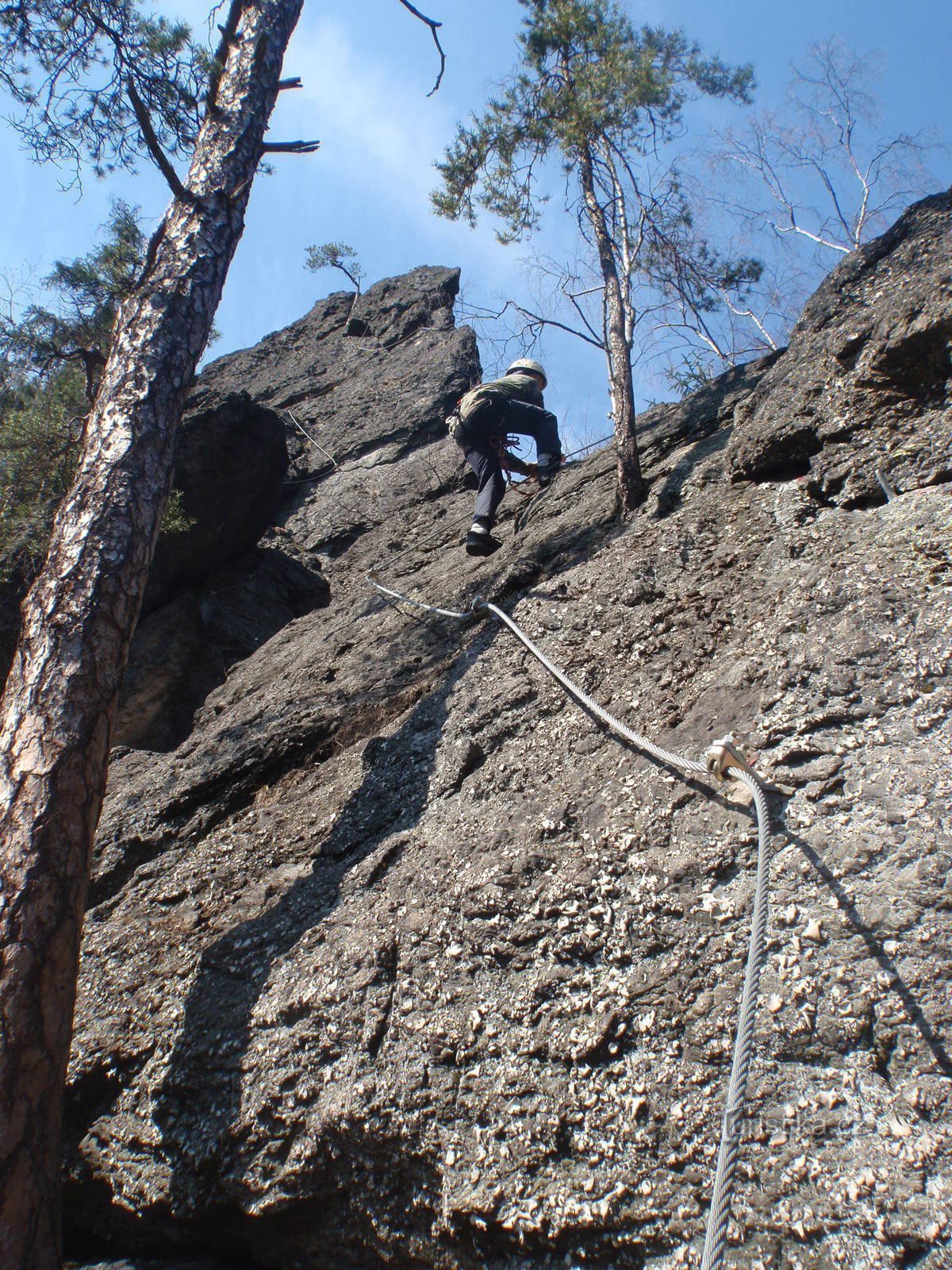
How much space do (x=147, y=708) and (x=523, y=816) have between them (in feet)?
13.3

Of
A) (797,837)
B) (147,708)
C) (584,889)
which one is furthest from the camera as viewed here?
(147,708)

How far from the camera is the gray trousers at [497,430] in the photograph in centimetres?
635

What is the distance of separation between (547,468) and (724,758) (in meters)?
4.31

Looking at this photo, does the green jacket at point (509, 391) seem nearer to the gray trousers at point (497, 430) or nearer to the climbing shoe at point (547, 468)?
the gray trousers at point (497, 430)

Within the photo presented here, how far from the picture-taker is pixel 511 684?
12.9ft

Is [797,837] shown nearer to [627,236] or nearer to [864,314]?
[864,314]

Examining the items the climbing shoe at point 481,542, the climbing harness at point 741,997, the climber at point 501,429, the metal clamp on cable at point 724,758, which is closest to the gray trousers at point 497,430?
the climber at point 501,429

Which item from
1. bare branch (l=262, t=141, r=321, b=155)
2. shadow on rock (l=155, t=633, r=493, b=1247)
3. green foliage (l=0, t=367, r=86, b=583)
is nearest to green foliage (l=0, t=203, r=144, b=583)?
green foliage (l=0, t=367, r=86, b=583)

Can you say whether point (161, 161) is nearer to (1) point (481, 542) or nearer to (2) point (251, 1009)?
(1) point (481, 542)

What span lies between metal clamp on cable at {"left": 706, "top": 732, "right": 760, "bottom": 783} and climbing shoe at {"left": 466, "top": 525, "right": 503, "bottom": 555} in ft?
10.9

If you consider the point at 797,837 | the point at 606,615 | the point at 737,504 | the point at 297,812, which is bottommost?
the point at 797,837

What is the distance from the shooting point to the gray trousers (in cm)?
635

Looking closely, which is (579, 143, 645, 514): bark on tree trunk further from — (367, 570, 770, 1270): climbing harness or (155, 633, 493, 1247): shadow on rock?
(367, 570, 770, 1270): climbing harness

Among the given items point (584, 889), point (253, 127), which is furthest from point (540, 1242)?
point (253, 127)
